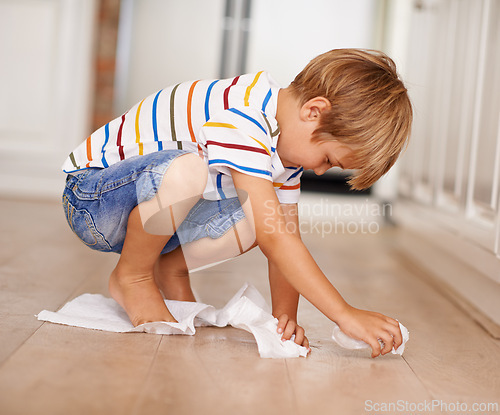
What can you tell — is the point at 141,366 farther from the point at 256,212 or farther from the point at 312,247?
the point at 312,247

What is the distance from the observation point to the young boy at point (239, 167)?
0.90m

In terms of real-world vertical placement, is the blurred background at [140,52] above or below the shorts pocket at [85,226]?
above

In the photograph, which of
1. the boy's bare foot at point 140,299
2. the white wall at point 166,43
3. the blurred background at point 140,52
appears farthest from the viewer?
the white wall at point 166,43

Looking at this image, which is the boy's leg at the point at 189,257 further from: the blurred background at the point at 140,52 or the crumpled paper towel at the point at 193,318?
the blurred background at the point at 140,52

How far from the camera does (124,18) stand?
9.53 ft

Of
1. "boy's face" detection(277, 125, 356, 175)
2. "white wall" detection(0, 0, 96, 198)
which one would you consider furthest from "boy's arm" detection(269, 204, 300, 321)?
"white wall" detection(0, 0, 96, 198)

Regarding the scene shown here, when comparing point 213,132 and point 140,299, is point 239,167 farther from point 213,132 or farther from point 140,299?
point 140,299

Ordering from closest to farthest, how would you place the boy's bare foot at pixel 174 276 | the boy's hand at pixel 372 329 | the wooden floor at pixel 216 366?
1. the wooden floor at pixel 216 366
2. the boy's hand at pixel 372 329
3. the boy's bare foot at pixel 174 276

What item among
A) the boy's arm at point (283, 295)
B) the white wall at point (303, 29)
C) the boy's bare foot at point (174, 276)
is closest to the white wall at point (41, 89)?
the white wall at point (303, 29)

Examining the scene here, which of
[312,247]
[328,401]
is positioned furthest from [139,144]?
[312,247]

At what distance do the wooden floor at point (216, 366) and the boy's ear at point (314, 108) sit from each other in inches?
13.9

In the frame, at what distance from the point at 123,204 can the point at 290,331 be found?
32 centimetres

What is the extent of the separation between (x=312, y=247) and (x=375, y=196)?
1.08 metres

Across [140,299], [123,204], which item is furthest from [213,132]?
[140,299]
